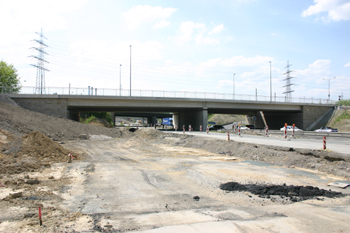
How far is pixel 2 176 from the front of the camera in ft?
28.0

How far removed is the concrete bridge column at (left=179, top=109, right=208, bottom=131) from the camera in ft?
162

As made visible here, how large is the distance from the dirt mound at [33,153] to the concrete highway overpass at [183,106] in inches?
1074

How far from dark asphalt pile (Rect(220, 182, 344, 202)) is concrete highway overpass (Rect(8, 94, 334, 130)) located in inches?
1478

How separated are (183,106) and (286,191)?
137 ft

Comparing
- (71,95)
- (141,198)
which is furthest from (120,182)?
(71,95)

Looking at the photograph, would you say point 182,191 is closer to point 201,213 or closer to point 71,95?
point 201,213

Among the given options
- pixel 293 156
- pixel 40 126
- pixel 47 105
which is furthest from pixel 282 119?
pixel 40 126

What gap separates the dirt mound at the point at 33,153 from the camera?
10.6 metres

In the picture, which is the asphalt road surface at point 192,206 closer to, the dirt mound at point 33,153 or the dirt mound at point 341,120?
the dirt mound at point 33,153

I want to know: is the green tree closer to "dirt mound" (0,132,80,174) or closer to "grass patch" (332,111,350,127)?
"dirt mound" (0,132,80,174)

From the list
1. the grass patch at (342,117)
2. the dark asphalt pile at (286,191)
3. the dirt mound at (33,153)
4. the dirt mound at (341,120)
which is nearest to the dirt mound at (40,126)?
the dirt mound at (33,153)

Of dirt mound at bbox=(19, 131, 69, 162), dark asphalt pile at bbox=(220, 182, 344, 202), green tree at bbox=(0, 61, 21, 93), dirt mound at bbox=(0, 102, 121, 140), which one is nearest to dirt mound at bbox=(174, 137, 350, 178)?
dark asphalt pile at bbox=(220, 182, 344, 202)

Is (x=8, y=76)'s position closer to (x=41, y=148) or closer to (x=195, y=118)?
(x=195, y=118)

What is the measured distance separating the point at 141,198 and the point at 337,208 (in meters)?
4.71
